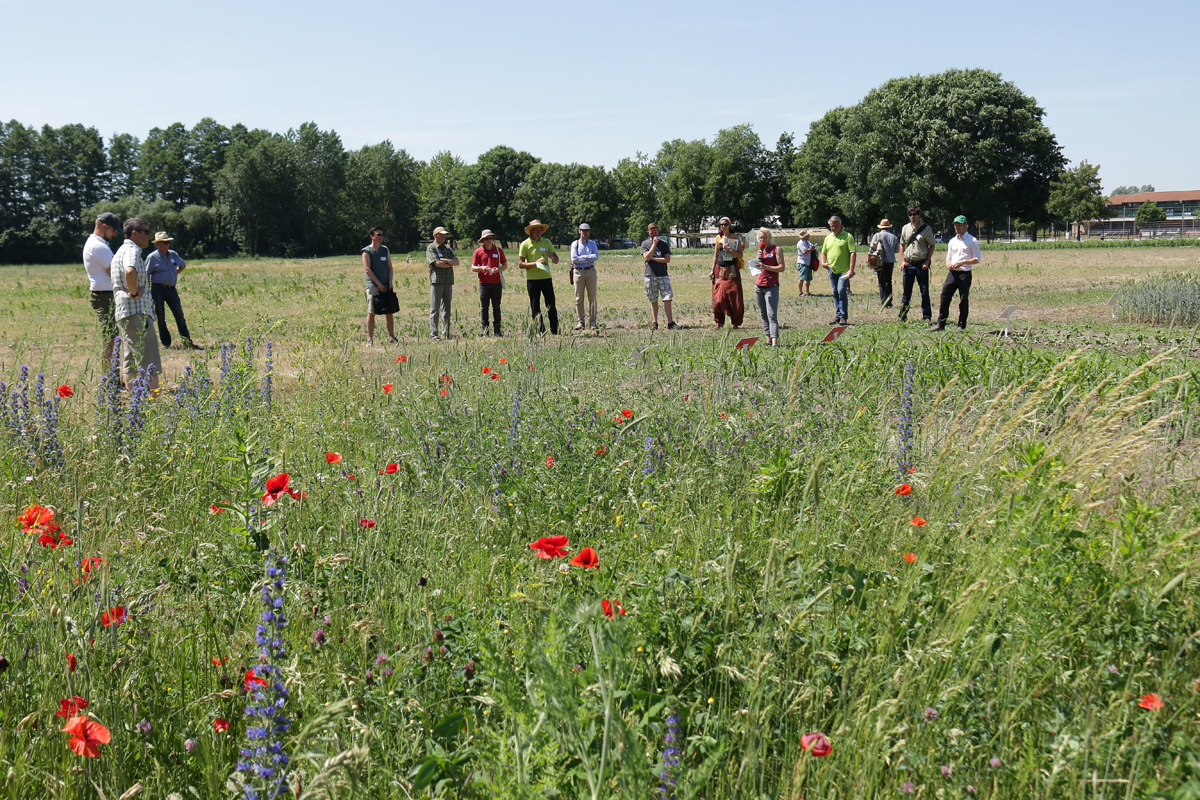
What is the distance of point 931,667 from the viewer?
2141 mm

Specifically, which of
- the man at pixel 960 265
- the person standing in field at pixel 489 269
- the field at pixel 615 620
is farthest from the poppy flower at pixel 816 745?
the man at pixel 960 265

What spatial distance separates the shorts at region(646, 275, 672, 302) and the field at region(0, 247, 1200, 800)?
394 inches

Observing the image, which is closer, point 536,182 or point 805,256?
point 805,256

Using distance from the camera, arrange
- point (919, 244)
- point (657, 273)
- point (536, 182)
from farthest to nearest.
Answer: point (536, 182) → point (657, 273) → point (919, 244)

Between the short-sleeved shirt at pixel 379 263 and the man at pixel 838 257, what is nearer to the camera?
the short-sleeved shirt at pixel 379 263

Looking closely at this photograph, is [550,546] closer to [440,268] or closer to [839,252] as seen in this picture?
[440,268]

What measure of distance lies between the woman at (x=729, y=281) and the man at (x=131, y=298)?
832cm

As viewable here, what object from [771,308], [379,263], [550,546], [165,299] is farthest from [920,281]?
[550,546]

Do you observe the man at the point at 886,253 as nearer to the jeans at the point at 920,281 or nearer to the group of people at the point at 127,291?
the jeans at the point at 920,281

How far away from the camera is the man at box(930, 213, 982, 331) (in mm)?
12695

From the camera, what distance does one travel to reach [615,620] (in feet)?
5.95

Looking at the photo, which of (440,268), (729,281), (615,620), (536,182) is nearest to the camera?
(615,620)

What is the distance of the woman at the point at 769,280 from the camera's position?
11578 mm

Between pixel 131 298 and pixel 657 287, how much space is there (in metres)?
8.89
